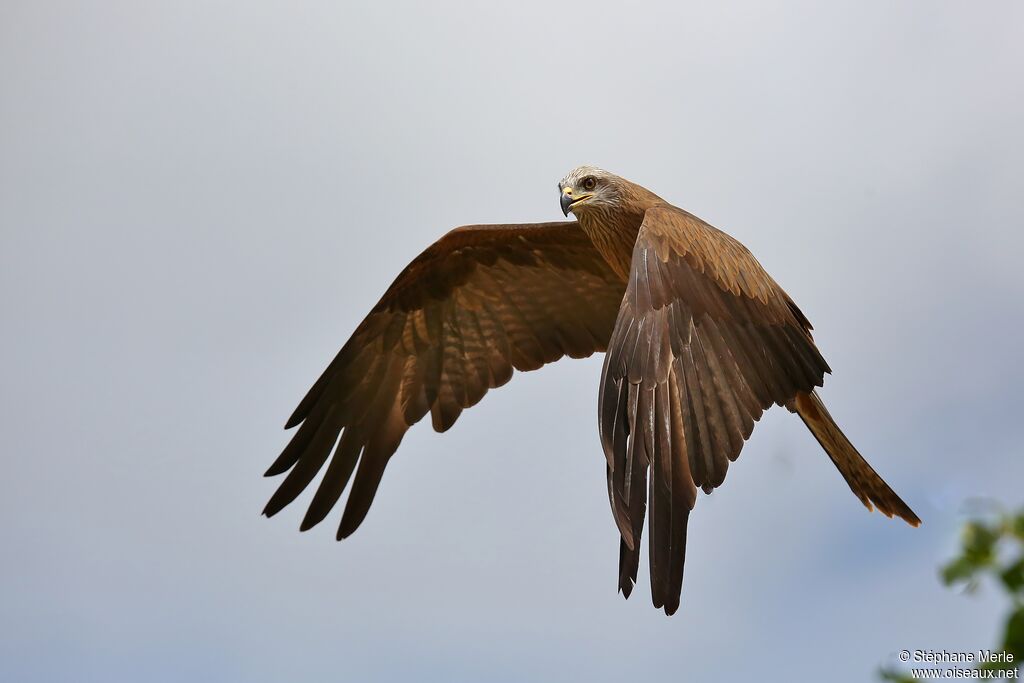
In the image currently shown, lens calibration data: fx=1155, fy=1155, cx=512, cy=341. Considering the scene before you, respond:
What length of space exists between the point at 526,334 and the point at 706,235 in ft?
8.26

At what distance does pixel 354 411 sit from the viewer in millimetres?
9008

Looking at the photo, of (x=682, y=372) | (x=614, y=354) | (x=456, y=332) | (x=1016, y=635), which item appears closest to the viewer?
(x=1016, y=635)

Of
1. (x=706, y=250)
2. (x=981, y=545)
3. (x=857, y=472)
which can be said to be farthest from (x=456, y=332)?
(x=981, y=545)

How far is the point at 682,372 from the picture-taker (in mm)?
6320

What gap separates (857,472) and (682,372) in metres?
2.05

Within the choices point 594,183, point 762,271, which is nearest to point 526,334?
point 594,183

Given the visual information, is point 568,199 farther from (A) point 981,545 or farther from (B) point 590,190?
(A) point 981,545

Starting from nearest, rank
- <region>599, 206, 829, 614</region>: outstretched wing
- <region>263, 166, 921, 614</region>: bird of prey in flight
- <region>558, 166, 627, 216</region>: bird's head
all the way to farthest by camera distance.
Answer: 1. <region>599, 206, 829, 614</region>: outstretched wing
2. <region>263, 166, 921, 614</region>: bird of prey in flight
3. <region>558, 166, 627, 216</region>: bird's head

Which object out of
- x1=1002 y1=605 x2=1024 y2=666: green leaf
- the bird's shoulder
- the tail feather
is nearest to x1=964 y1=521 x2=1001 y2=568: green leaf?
x1=1002 y1=605 x2=1024 y2=666: green leaf

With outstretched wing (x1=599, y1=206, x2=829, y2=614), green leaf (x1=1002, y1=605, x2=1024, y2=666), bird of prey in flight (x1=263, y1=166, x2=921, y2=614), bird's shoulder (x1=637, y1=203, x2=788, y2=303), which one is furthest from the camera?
bird's shoulder (x1=637, y1=203, x2=788, y2=303)

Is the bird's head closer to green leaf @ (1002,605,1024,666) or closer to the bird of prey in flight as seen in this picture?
the bird of prey in flight

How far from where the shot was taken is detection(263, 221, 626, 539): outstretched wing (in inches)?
353

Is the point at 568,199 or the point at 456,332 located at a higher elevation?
the point at 568,199

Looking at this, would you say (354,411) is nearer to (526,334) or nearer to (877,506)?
(526,334)
